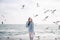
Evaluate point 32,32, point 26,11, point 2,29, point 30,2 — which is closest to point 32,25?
point 32,32

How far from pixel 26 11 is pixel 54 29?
49 centimetres

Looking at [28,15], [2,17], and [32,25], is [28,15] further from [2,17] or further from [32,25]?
[2,17]

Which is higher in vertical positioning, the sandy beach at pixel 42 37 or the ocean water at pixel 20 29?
the ocean water at pixel 20 29

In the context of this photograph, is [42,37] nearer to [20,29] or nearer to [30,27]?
[30,27]

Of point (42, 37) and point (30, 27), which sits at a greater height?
point (30, 27)

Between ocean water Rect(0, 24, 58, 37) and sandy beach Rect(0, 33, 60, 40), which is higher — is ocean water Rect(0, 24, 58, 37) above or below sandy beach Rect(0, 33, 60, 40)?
above

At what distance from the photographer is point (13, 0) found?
1.84 m

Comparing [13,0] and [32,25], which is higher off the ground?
[13,0]

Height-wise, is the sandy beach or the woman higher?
the woman

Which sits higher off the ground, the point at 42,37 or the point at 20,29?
the point at 20,29

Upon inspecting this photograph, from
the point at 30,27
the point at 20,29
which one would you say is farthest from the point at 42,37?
the point at 20,29

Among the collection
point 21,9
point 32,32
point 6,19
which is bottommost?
point 32,32

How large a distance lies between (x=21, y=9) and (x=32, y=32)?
38 cm

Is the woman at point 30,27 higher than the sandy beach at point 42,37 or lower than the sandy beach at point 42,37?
higher
